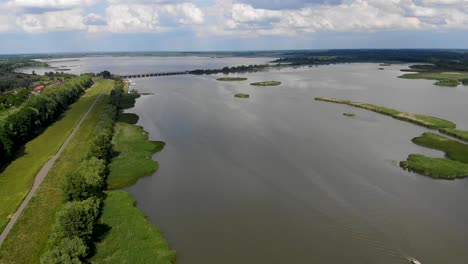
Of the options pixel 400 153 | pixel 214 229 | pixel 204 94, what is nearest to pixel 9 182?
pixel 214 229

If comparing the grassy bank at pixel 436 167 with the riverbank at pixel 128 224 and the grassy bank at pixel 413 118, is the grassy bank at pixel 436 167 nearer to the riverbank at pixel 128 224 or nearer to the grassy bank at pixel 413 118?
the grassy bank at pixel 413 118

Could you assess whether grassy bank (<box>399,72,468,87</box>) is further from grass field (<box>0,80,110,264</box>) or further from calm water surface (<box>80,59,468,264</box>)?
grass field (<box>0,80,110,264</box>)

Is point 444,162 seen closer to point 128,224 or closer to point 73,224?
point 128,224

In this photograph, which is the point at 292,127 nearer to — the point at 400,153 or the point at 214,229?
the point at 400,153

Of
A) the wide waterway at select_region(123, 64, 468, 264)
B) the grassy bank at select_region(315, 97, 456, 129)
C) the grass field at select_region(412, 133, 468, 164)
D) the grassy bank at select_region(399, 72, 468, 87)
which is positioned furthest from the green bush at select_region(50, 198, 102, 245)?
the grassy bank at select_region(399, 72, 468, 87)

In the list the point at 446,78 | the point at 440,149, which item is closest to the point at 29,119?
the point at 440,149

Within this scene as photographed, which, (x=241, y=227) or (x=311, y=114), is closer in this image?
(x=241, y=227)
